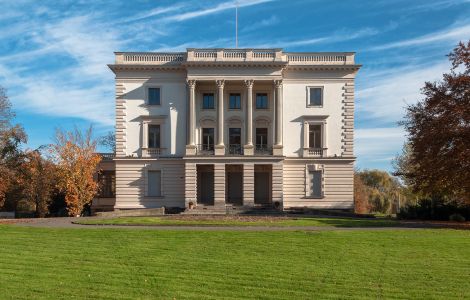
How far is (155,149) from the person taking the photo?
44969mm

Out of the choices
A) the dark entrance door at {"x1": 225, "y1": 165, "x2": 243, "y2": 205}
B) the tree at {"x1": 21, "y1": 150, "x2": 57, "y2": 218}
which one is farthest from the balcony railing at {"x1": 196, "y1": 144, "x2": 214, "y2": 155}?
the tree at {"x1": 21, "y1": 150, "x2": 57, "y2": 218}

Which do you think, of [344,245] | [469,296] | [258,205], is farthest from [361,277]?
[258,205]

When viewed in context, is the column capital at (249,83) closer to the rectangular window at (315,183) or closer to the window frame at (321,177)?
the window frame at (321,177)

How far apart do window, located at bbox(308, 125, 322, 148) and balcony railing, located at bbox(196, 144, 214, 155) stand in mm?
8873

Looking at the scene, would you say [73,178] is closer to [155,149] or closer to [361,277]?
[155,149]

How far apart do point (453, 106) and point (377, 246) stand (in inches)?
557

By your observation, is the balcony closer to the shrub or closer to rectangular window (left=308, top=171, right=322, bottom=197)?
rectangular window (left=308, top=171, right=322, bottom=197)

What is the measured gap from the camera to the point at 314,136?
4503cm

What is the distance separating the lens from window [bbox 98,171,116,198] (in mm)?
50125

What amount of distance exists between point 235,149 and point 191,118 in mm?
4878

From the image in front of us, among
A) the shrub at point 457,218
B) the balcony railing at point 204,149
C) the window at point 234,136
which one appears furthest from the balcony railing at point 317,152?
the shrub at point 457,218

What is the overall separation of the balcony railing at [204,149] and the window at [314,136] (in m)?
8.87

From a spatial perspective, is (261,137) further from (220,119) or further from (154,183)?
(154,183)

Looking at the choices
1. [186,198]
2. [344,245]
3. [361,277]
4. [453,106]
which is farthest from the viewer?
[186,198]
